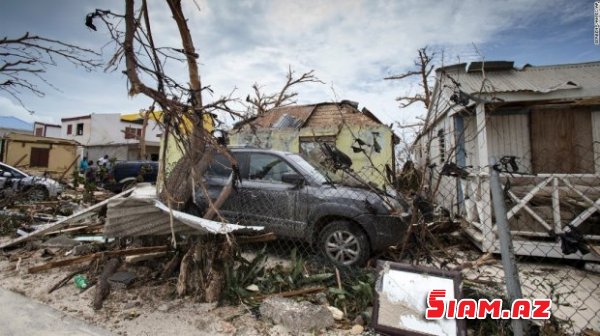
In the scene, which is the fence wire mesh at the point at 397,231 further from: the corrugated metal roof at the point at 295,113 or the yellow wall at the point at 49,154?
the yellow wall at the point at 49,154

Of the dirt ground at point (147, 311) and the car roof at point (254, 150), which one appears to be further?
the car roof at point (254, 150)

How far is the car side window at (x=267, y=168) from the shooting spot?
5.21m

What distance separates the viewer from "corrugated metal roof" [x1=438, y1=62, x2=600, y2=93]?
6703 mm

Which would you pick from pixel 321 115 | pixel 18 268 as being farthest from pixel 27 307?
pixel 321 115

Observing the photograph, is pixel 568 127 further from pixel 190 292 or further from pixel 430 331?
pixel 190 292

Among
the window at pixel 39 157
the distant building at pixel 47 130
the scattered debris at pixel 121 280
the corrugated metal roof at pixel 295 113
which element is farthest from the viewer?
the distant building at pixel 47 130

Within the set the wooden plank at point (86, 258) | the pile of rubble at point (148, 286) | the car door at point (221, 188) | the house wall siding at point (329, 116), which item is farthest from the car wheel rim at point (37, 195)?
the house wall siding at point (329, 116)

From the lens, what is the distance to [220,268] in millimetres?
3484

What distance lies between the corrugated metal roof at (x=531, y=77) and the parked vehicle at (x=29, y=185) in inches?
510

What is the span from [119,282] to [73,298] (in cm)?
46

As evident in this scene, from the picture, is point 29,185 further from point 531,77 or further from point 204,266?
point 531,77

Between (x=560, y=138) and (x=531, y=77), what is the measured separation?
161 cm

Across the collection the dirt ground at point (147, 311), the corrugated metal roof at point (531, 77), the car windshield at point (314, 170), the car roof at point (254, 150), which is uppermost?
the corrugated metal roof at point (531, 77)

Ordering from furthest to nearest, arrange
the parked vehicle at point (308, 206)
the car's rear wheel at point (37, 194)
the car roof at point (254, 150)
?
the car's rear wheel at point (37, 194), the car roof at point (254, 150), the parked vehicle at point (308, 206)
